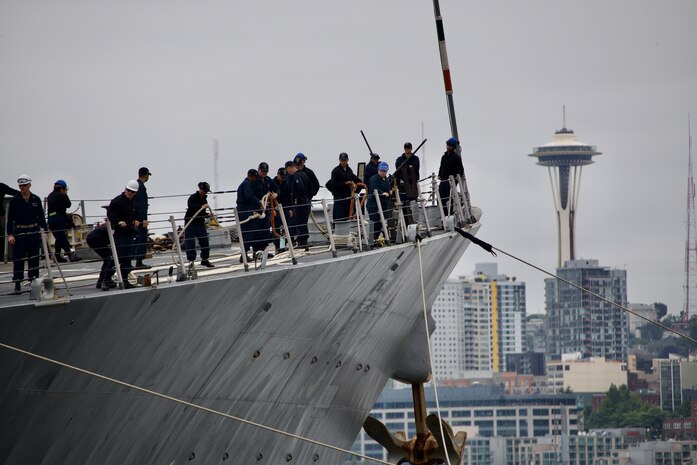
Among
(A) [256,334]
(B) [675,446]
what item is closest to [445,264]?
(A) [256,334]

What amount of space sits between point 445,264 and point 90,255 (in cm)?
653

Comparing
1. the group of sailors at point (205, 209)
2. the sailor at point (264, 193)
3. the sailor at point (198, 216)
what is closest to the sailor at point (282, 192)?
the group of sailors at point (205, 209)

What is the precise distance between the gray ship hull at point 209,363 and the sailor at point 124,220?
108 centimetres

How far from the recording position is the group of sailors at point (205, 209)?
744 inches

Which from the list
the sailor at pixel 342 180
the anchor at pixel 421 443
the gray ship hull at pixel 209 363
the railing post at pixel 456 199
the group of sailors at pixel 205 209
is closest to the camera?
the gray ship hull at pixel 209 363

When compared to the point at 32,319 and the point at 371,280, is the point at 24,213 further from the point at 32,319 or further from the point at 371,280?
the point at 371,280

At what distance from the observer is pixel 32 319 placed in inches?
653

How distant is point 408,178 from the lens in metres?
26.0

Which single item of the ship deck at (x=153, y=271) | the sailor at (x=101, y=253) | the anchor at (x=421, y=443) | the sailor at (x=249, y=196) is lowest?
the anchor at (x=421, y=443)

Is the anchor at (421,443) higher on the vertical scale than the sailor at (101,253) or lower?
lower

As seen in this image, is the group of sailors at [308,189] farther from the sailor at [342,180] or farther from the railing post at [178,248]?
the railing post at [178,248]

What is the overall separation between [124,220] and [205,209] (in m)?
2.25

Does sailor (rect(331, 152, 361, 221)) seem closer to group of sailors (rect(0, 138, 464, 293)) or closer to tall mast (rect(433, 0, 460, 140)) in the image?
group of sailors (rect(0, 138, 464, 293))

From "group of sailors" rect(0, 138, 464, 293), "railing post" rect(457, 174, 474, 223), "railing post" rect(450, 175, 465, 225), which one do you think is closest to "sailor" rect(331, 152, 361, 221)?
"group of sailors" rect(0, 138, 464, 293)
